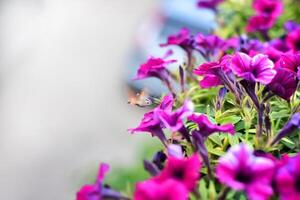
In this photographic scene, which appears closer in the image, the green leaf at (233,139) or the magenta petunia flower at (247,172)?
the magenta petunia flower at (247,172)

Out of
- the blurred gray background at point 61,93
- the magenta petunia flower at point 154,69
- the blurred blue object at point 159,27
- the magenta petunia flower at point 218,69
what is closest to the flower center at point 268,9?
the magenta petunia flower at point 154,69

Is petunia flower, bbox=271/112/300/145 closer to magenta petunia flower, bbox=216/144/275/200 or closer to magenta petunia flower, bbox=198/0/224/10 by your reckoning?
magenta petunia flower, bbox=216/144/275/200

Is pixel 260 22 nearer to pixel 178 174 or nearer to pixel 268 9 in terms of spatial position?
pixel 268 9

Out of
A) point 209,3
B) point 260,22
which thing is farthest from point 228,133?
point 209,3

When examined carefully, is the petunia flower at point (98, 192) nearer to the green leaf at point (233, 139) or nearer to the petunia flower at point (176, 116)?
the petunia flower at point (176, 116)

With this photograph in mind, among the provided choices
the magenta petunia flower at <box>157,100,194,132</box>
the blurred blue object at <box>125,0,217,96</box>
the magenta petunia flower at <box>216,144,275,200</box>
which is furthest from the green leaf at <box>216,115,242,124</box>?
the blurred blue object at <box>125,0,217,96</box>

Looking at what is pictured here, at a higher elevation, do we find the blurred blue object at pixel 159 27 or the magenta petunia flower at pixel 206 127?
the blurred blue object at pixel 159 27

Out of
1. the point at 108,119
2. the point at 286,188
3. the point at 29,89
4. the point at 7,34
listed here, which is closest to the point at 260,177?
the point at 286,188
